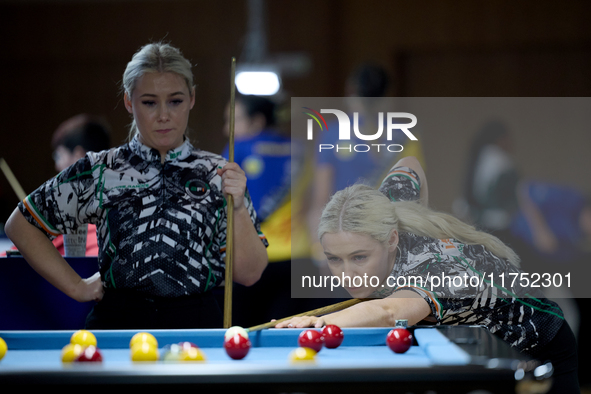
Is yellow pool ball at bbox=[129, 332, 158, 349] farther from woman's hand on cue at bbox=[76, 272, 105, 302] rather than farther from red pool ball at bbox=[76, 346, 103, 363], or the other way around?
woman's hand on cue at bbox=[76, 272, 105, 302]

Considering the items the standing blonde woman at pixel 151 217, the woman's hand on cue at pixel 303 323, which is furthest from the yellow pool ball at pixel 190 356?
the standing blonde woman at pixel 151 217

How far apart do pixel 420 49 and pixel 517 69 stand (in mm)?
877

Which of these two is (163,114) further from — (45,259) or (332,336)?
(332,336)

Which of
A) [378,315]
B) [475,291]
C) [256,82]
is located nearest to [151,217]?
[378,315]

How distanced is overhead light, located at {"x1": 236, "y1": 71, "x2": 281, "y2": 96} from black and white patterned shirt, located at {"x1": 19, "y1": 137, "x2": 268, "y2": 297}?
260 centimetres

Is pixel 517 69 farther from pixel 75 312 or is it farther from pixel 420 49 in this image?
pixel 75 312

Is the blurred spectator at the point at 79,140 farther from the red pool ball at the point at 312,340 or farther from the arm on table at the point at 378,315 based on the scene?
the red pool ball at the point at 312,340

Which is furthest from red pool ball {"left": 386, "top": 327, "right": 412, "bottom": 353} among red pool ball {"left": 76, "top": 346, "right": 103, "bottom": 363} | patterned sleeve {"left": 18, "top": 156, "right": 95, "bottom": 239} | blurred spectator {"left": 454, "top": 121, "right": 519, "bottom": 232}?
patterned sleeve {"left": 18, "top": 156, "right": 95, "bottom": 239}

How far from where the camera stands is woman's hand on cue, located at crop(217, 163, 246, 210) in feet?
6.23

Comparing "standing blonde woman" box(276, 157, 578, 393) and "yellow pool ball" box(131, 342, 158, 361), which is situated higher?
"standing blonde woman" box(276, 157, 578, 393)

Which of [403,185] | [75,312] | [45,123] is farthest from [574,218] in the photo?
[45,123]

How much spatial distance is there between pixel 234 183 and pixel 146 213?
299 millimetres

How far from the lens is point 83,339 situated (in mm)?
1438

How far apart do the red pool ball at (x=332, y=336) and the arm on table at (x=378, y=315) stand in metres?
0.13
